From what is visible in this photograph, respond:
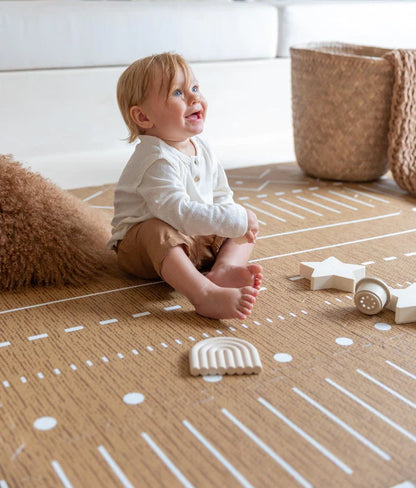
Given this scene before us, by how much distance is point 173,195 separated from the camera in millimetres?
1010

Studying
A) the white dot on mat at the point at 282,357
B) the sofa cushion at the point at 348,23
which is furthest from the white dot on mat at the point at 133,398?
the sofa cushion at the point at 348,23

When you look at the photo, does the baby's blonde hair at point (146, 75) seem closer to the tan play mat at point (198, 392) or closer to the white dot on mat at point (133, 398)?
the tan play mat at point (198, 392)

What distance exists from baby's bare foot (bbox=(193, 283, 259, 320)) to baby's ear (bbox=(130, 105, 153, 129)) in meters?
0.29

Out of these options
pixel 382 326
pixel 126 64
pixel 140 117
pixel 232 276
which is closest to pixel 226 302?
pixel 232 276

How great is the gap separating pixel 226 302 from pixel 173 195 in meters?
0.19

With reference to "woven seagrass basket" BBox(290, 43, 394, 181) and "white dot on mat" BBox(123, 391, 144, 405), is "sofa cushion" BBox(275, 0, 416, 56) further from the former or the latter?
"white dot on mat" BBox(123, 391, 144, 405)

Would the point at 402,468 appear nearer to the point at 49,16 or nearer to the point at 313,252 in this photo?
the point at 313,252

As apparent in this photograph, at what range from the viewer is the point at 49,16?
1642 millimetres

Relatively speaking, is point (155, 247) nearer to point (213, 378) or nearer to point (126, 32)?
point (213, 378)

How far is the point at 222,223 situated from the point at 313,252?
0.27 metres

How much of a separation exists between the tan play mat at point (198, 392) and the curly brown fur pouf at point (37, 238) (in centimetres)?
4

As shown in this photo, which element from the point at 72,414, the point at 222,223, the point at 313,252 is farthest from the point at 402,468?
the point at 313,252

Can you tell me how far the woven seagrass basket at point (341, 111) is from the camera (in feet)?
5.30

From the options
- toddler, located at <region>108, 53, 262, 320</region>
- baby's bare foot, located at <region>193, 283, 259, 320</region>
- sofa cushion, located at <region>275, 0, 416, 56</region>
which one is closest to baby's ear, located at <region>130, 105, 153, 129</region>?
toddler, located at <region>108, 53, 262, 320</region>
